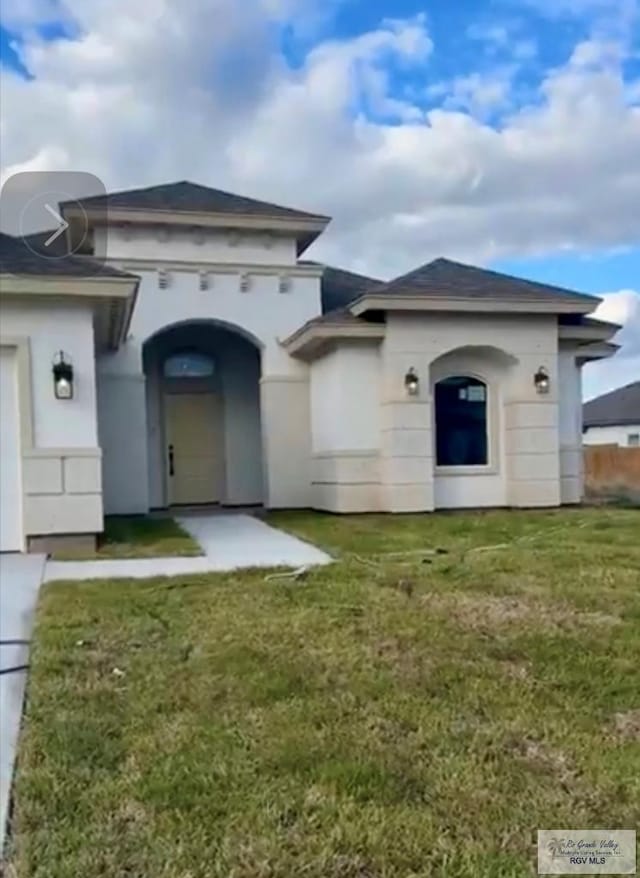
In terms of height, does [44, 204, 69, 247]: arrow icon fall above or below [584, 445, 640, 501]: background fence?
above

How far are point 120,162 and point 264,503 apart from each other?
23.8 ft

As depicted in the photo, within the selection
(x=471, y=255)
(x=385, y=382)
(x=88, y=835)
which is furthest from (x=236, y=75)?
(x=471, y=255)

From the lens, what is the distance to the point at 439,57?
11992 millimetres

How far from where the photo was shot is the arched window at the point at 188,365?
622 inches

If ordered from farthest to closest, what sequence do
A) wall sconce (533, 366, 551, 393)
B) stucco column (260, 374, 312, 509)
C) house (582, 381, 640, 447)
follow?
house (582, 381, 640, 447) → stucco column (260, 374, 312, 509) → wall sconce (533, 366, 551, 393)

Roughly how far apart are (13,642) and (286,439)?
364 inches

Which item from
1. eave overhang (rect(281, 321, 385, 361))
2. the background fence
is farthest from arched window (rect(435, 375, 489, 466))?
the background fence

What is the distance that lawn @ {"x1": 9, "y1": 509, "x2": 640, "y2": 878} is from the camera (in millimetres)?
2549

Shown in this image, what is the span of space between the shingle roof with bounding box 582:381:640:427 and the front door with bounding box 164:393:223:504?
26.2m

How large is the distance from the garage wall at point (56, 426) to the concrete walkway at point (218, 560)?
0.86m

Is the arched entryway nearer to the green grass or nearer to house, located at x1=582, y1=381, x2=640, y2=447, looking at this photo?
the green grass

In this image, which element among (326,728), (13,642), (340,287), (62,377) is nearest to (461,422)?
(340,287)

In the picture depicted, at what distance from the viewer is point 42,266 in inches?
357

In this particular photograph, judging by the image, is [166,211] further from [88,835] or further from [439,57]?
[88,835]
